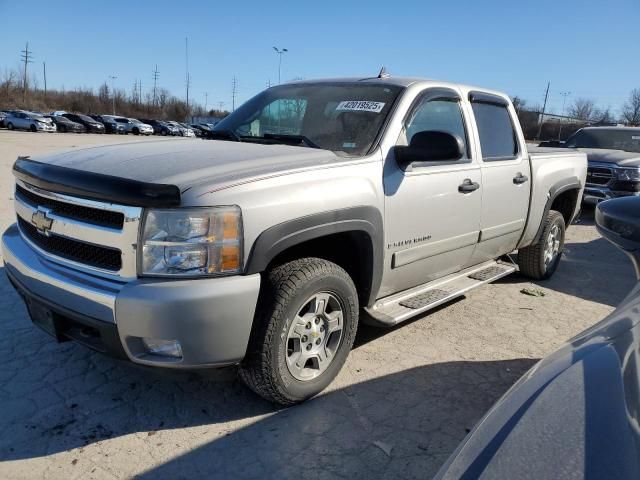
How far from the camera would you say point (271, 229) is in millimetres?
2533

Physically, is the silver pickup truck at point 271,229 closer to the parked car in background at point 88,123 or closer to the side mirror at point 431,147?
the side mirror at point 431,147

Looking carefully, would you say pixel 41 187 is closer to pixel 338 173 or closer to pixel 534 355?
pixel 338 173

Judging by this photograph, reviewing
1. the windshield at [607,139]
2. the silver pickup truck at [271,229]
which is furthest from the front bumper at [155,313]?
the windshield at [607,139]

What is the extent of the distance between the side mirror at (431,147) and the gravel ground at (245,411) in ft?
4.69

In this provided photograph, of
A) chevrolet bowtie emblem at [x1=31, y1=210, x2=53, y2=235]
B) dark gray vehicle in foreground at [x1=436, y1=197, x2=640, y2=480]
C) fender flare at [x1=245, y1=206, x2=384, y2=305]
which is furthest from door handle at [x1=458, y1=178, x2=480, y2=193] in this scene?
chevrolet bowtie emblem at [x1=31, y1=210, x2=53, y2=235]

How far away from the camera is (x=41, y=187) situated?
9.05 ft

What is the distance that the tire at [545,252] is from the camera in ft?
17.9

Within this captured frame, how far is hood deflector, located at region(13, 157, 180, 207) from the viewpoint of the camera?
229cm

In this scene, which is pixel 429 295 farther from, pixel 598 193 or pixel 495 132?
pixel 598 193

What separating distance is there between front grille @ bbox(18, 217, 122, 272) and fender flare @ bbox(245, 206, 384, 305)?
25.4 inches

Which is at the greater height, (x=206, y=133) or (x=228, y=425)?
(x=206, y=133)

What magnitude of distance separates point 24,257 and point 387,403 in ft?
7.40

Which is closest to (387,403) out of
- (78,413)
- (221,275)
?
(221,275)

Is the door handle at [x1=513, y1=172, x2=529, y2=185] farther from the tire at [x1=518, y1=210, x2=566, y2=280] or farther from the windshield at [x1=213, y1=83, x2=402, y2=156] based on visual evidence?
the windshield at [x1=213, y1=83, x2=402, y2=156]
